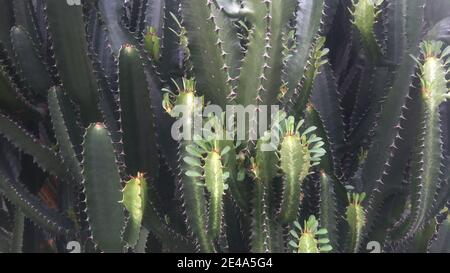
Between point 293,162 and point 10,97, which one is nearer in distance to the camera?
point 293,162

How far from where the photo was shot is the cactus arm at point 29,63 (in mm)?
1745

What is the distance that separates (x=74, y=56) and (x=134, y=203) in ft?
1.70

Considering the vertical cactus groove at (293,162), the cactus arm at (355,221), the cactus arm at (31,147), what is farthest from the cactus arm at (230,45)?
the cactus arm at (31,147)

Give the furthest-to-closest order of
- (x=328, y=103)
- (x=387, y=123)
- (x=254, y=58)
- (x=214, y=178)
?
1. (x=328, y=103)
2. (x=387, y=123)
3. (x=254, y=58)
4. (x=214, y=178)

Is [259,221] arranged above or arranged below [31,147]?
below

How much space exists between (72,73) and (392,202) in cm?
104

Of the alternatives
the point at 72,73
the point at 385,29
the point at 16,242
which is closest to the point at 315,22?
the point at 385,29

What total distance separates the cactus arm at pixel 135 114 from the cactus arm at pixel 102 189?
0.14 m

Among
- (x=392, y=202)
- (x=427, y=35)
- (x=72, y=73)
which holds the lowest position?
(x=392, y=202)

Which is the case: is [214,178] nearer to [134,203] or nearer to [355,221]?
[134,203]

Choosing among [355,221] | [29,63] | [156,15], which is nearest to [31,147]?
[29,63]

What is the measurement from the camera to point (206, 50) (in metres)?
1.55
